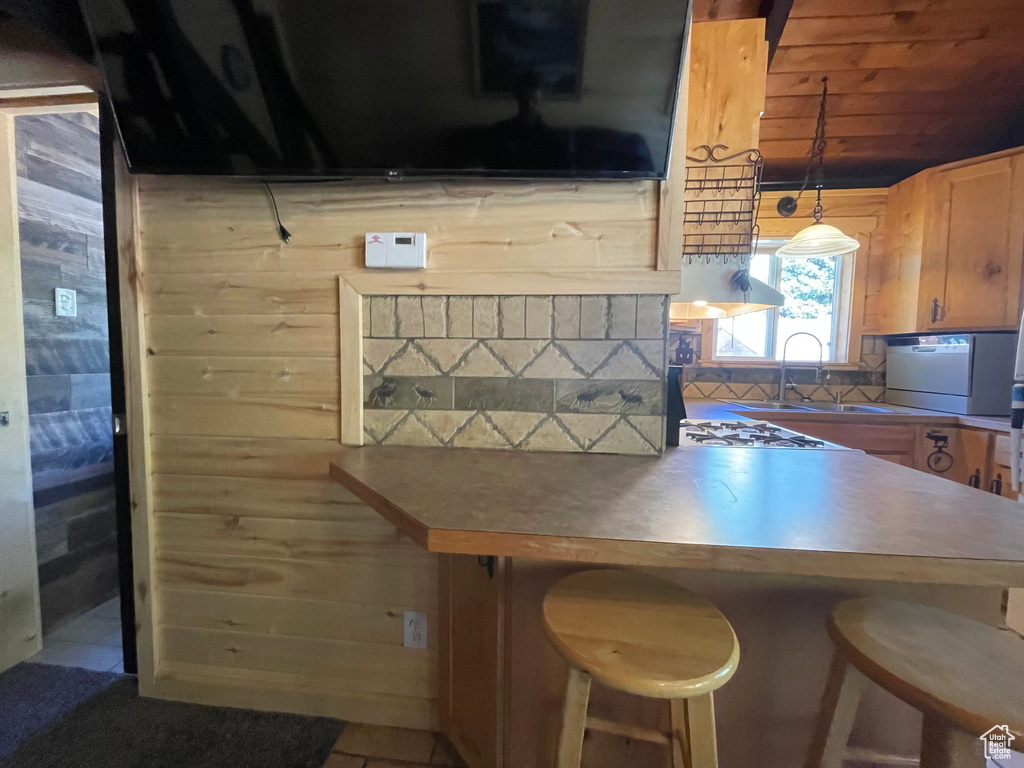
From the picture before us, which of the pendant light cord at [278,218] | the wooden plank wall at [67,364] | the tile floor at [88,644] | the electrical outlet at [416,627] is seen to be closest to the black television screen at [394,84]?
the pendant light cord at [278,218]

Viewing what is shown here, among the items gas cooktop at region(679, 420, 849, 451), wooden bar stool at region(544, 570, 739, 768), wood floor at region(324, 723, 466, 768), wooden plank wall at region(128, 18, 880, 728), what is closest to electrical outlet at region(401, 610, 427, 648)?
wooden plank wall at region(128, 18, 880, 728)

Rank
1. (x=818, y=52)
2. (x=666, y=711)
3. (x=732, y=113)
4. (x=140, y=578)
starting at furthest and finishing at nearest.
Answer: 1. (x=818, y=52)
2. (x=732, y=113)
3. (x=140, y=578)
4. (x=666, y=711)

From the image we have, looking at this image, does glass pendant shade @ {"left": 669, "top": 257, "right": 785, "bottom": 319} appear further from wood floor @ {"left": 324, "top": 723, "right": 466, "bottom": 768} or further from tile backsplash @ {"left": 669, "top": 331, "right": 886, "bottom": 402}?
wood floor @ {"left": 324, "top": 723, "right": 466, "bottom": 768}

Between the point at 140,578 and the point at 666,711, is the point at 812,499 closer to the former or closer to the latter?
the point at 666,711

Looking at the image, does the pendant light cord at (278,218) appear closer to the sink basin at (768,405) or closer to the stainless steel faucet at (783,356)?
the sink basin at (768,405)

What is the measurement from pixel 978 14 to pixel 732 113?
1300mm

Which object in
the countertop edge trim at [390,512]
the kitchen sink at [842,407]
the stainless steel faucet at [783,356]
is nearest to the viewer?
the countertop edge trim at [390,512]

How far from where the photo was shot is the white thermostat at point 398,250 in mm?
1313

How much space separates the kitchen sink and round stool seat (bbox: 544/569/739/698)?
2.43 meters

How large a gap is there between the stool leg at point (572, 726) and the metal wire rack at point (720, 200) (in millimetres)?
1633

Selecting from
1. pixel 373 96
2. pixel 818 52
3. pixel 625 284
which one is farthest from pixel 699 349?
pixel 373 96

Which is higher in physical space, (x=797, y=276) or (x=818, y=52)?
(x=818, y=52)

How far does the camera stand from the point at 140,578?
1.51 m

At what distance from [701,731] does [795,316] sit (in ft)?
10.4
